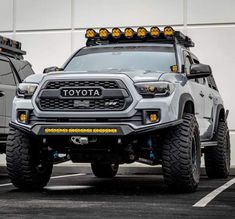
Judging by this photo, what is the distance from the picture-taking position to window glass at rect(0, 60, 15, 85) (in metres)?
11.9

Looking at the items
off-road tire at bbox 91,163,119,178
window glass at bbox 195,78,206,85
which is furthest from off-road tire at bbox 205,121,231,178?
off-road tire at bbox 91,163,119,178

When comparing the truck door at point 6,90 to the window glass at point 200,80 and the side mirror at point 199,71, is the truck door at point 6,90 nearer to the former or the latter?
the window glass at point 200,80

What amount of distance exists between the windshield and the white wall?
5777 millimetres

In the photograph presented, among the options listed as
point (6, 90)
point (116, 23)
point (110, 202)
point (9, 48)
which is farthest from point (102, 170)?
point (116, 23)

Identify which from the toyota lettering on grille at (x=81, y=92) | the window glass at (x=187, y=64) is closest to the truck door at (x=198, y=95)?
the window glass at (x=187, y=64)

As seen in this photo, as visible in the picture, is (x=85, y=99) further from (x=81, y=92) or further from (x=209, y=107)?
(x=209, y=107)

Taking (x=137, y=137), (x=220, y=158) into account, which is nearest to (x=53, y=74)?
(x=137, y=137)

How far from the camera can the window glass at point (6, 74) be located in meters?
11.9

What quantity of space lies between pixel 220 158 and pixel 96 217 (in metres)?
5.73

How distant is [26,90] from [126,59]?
65.6 inches

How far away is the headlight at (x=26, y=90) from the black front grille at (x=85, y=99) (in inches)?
6.8

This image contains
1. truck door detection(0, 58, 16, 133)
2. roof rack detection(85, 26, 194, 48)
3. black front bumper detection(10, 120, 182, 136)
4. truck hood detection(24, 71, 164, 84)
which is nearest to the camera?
black front bumper detection(10, 120, 182, 136)

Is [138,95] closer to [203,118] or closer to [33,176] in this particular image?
[33,176]

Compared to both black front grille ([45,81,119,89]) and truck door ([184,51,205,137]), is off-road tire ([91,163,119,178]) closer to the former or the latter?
truck door ([184,51,205,137])
